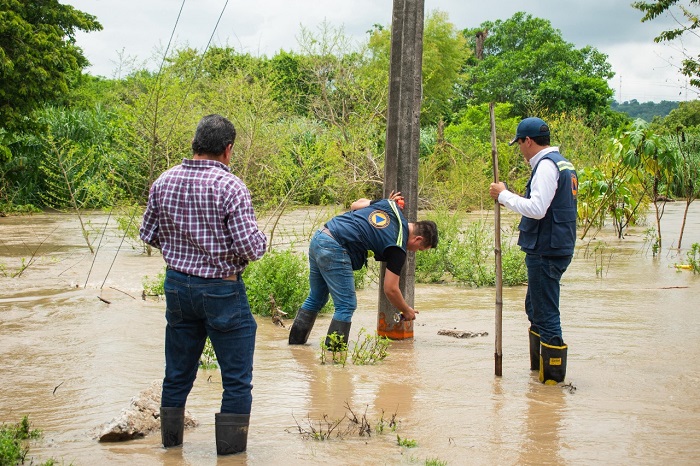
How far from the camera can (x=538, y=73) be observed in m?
53.2

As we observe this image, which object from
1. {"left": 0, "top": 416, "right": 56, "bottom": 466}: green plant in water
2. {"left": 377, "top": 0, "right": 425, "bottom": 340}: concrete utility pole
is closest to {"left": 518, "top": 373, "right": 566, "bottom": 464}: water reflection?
{"left": 377, "top": 0, "right": 425, "bottom": 340}: concrete utility pole

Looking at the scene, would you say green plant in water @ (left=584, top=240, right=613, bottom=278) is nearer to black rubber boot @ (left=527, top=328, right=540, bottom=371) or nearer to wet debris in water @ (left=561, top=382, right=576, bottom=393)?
black rubber boot @ (left=527, top=328, right=540, bottom=371)

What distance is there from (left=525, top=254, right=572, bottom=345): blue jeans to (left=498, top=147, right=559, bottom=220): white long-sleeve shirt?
0.35 metres

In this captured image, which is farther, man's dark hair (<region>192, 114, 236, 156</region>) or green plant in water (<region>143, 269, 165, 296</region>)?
green plant in water (<region>143, 269, 165, 296</region>)

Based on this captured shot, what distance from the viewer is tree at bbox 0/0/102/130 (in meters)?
17.5

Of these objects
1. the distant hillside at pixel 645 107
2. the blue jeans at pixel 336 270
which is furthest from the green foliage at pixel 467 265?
the distant hillside at pixel 645 107

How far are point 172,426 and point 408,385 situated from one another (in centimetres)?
203

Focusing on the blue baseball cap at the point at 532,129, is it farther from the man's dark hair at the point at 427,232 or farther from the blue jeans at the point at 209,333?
the blue jeans at the point at 209,333

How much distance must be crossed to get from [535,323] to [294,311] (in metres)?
3.30


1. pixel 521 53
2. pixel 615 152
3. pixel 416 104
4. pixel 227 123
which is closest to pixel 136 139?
pixel 416 104

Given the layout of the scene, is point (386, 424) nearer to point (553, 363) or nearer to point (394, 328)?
point (553, 363)

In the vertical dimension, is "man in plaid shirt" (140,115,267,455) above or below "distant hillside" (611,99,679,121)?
below

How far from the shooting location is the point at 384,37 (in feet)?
147

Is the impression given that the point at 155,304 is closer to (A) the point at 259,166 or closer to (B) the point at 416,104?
(B) the point at 416,104
